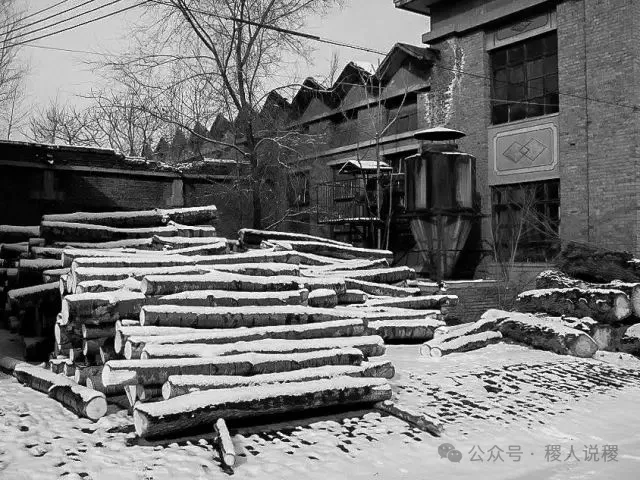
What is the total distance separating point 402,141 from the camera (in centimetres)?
2017

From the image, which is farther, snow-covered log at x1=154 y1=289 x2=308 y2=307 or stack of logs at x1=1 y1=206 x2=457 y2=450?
snow-covered log at x1=154 y1=289 x2=308 y2=307

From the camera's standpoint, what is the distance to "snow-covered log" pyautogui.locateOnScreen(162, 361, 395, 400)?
18.4ft

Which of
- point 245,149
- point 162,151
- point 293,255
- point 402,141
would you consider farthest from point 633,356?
point 162,151

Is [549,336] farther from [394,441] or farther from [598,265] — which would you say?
[394,441]

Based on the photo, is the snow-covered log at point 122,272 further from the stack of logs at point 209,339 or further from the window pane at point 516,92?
the window pane at point 516,92

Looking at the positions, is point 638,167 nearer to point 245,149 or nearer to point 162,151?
point 245,149

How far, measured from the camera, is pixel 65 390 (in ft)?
21.2

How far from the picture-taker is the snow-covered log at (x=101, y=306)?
22.7ft

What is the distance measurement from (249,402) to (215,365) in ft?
1.81

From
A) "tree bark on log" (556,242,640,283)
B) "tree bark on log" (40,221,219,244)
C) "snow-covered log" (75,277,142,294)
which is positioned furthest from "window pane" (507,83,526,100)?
"snow-covered log" (75,277,142,294)

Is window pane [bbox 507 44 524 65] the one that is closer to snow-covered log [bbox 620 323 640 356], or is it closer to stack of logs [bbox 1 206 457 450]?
snow-covered log [bbox 620 323 640 356]

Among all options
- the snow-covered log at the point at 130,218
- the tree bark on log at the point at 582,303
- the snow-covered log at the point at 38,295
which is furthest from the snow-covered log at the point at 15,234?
the tree bark on log at the point at 582,303

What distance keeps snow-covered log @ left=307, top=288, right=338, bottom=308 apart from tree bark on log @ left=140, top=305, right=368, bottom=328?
91 centimetres

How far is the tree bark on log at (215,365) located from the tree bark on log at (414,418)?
24.1 inches
